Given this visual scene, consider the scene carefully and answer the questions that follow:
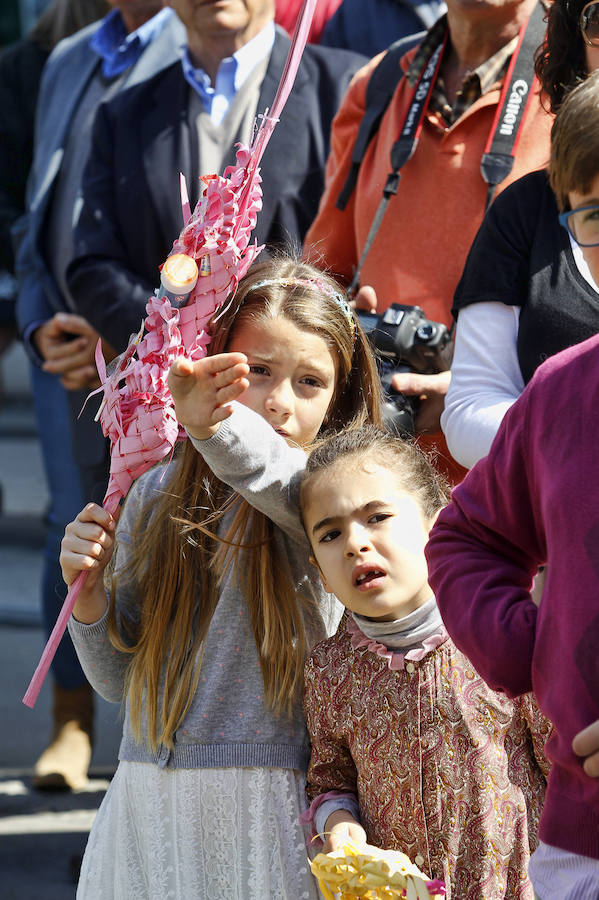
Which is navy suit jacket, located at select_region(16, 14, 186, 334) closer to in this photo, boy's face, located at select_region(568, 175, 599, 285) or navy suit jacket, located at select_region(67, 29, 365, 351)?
navy suit jacket, located at select_region(67, 29, 365, 351)

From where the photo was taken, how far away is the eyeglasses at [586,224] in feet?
4.94

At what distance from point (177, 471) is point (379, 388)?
39 centimetres

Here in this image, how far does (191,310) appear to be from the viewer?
1928 mm

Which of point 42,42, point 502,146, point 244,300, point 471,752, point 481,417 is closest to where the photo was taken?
point 471,752

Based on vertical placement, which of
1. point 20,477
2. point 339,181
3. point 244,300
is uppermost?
point 339,181

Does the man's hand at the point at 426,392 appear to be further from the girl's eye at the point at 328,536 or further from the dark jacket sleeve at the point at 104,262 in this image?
the dark jacket sleeve at the point at 104,262

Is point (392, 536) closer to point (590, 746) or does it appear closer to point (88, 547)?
point (88, 547)

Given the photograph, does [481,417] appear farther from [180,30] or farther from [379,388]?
[180,30]

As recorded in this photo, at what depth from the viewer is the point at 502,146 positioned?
2436 mm

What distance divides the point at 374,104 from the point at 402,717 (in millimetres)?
1438

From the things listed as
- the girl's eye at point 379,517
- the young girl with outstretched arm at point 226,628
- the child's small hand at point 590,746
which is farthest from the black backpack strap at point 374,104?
the child's small hand at point 590,746

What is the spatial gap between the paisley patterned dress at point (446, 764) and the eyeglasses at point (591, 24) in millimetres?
1023

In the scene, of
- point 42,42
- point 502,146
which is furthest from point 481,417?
point 42,42

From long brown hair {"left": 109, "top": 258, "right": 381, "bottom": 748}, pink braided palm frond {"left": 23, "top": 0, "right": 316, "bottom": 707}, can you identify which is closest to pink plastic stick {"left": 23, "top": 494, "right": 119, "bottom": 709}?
pink braided palm frond {"left": 23, "top": 0, "right": 316, "bottom": 707}
